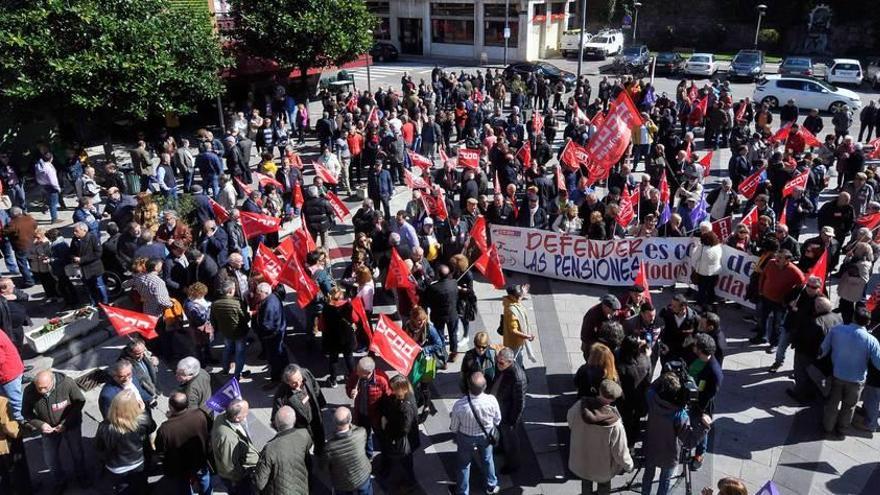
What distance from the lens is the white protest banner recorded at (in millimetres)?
10562

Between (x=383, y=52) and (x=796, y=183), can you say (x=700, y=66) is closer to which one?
(x=383, y=52)

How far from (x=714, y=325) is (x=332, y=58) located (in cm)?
1872

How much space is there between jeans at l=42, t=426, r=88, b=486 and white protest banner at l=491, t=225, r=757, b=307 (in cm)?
728

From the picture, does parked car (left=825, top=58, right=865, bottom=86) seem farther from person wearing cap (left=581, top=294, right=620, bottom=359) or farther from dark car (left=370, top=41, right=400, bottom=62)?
person wearing cap (left=581, top=294, right=620, bottom=359)

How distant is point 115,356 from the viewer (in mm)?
9742

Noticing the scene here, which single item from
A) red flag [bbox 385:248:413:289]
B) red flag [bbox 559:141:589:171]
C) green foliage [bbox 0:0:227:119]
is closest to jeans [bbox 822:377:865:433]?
red flag [bbox 385:248:413:289]

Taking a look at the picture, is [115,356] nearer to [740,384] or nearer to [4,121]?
[740,384]

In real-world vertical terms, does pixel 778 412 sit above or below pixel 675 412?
below

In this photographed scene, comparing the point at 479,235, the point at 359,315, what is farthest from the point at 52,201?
the point at 479,235

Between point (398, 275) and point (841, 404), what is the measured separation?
221 inches

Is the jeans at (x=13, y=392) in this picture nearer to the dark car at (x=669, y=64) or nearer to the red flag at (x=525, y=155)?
the red flag at (x=525, y=155)

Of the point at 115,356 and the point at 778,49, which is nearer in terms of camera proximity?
the point at 115,356

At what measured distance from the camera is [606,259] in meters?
Result: 11.3

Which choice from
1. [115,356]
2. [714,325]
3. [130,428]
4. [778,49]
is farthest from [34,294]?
[778,49]
